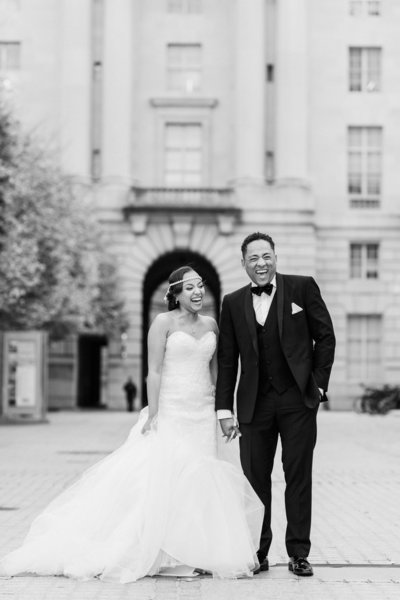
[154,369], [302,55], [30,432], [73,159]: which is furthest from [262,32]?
[154,369]

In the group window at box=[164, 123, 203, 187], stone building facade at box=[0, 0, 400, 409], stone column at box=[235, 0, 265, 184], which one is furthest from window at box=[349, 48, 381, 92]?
window at box=[164, 123, 203, 187]

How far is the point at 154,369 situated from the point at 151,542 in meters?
1.33

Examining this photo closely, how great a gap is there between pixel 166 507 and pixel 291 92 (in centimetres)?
4558

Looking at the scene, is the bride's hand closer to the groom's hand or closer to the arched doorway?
the groom's hand

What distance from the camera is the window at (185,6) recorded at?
55469mm

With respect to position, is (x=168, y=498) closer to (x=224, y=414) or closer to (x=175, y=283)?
(x=224, y=414)

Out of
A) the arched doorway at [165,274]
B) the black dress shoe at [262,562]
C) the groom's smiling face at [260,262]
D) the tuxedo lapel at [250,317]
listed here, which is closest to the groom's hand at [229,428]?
the tuxedo lapel at [250,317]

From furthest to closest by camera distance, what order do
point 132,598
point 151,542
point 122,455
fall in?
1. point 122,455
2. point 151,542
3. point 132,598

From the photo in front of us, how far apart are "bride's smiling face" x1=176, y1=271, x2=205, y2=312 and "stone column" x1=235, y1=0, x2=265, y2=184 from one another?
4368 centimetres

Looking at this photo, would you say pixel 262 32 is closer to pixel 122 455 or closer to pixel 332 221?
pixel 332 221

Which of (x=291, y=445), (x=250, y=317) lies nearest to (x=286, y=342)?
(x=250, y=317)

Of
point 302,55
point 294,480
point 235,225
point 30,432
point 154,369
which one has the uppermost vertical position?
point 302,55

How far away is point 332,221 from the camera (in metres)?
54.4

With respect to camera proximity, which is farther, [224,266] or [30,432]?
[224,266]
